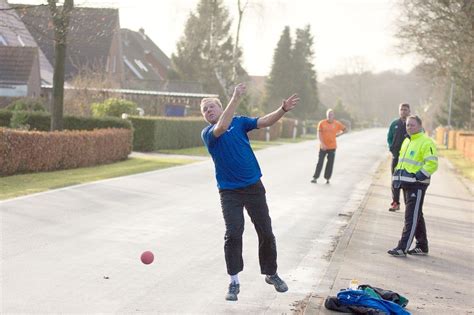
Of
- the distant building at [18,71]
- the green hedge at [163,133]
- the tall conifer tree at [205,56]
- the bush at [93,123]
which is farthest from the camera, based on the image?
the tall conifer tree at [205,56]

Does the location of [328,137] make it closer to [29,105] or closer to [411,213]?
[411,213]

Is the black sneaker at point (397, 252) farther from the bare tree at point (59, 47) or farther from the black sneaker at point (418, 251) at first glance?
the bare tree at point (59, 47)

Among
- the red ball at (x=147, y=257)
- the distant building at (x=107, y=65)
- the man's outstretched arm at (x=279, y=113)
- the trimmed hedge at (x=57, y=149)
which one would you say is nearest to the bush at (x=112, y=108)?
the distant building at (x=107, y=65)

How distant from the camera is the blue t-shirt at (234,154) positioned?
7.32 metres

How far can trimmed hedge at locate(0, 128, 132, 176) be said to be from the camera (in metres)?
19.1

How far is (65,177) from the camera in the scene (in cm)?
1970

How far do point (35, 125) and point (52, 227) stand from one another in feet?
64.4

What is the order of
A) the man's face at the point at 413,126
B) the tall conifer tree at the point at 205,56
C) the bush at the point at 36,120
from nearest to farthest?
the man's face at the point at 413,126 → the bush at the point at 36,120 → the tall conifer tree at the point at 205,56

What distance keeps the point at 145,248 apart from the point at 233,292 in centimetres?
279

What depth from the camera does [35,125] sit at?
3020 centimetres

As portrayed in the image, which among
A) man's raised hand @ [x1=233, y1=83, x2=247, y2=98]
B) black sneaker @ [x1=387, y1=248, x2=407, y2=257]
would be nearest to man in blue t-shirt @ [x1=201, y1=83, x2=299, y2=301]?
man's raised hand @ [x1=233, y1=83, x2=247, y2=98]

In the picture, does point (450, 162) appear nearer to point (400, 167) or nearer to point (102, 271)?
point (400, 167)

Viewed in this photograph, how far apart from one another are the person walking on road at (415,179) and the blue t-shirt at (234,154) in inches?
130

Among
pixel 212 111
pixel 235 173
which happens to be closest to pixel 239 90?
pixel 212 111
